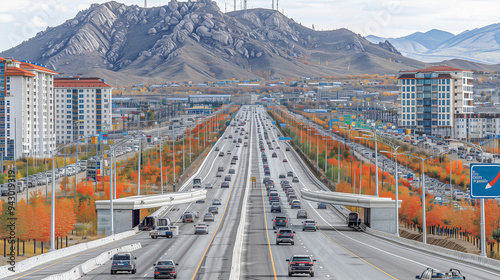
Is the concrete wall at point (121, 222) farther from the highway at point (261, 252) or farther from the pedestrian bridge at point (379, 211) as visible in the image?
the pedestrian bridge at point (379, 211)

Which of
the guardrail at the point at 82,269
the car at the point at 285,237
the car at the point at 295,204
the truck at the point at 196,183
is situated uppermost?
the guardrail at the point at 82,269

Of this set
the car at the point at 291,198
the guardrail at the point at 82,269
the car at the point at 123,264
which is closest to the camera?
the guardrail at the point at 82,269

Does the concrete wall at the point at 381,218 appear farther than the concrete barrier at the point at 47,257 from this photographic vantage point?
Yes

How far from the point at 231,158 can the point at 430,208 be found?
75.9 metres

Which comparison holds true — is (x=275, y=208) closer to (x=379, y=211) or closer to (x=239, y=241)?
(x=379, y=211)

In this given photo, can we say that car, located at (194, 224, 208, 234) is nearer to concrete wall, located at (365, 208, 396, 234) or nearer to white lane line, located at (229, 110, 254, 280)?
white lane line, located at (229, 110, 254, 280)

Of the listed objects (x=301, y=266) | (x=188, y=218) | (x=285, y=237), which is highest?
(x=301, y=266)

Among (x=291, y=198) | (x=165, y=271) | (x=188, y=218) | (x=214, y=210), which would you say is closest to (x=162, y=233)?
(x=188, y=218)

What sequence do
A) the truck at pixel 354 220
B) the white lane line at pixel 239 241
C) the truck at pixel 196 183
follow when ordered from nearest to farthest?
the white lane line at pixel 239 241 → the truck at pixel 354 220 → the truck at pixel 196 183

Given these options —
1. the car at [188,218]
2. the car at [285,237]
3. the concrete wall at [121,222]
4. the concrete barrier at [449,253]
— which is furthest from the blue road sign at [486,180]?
the car at [188,218]

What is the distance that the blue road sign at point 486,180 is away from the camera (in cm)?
4878

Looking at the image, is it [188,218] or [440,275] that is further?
[188,218]

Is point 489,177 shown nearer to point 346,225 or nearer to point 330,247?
point 330,247

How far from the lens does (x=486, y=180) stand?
160 feet
